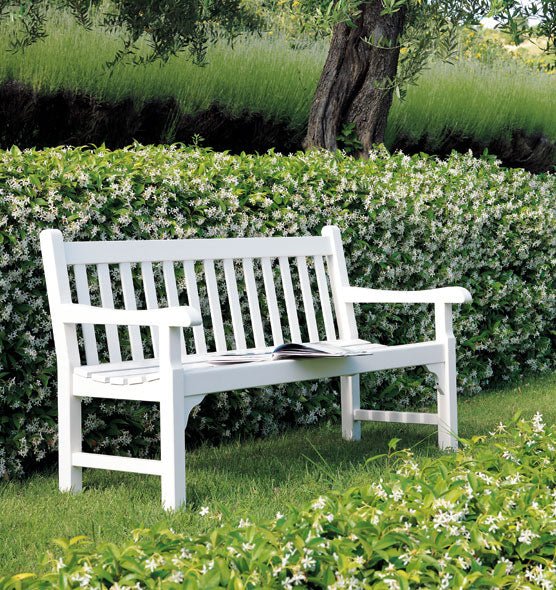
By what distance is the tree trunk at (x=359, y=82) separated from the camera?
799 cm

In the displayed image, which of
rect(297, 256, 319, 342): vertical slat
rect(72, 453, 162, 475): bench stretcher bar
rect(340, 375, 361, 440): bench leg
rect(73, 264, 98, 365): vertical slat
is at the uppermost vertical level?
rect(73, 264, 98, 365): vertical slat

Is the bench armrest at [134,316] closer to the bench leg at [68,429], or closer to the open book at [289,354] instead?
the bench leg at [68,429]

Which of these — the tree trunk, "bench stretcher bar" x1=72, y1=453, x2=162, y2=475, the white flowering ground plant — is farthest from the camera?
the tree trunk

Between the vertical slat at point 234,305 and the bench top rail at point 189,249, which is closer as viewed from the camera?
the bench top rail at point 189,249

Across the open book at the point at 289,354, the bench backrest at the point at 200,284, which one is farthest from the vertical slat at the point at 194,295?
the open book at the point at 289,354

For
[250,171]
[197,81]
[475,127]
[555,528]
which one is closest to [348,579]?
[555,528]

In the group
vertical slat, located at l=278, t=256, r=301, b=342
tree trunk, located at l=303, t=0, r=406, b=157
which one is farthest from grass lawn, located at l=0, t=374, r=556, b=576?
tree trunk, located at l=303, t=0, r=406, b=157

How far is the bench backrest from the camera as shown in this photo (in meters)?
4.01

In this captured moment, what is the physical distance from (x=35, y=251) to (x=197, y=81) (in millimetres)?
5107

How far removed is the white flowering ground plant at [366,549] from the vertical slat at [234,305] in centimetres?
189

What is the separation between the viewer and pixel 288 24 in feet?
49.7

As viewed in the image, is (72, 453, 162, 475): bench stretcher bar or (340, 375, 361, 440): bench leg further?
(340, 375, 361, 440): bench leg

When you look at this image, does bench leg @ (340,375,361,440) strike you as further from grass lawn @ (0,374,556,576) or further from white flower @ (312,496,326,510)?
white flower @ (312,496,326,510)

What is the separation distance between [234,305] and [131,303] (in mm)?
568
